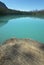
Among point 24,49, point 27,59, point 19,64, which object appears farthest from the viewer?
point 24,49

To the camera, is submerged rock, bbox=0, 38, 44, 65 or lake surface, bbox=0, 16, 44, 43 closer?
submerged rock, bbox=0, 38, 44, 65

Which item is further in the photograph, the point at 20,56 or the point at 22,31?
the point at 22,31

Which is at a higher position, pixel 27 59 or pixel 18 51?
pixel 18 51

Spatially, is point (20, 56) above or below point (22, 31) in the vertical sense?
below

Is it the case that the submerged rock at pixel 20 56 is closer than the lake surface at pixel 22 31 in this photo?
Yes

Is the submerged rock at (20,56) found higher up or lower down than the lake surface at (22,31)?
lower down

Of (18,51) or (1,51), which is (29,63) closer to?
(18,51)

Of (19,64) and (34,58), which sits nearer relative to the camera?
(19,64)

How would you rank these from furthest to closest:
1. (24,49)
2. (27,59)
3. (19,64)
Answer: (24,49), (27,59), (19,64)

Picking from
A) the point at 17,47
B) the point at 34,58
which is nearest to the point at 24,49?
the point at 17,47

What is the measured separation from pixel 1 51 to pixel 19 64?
110cm

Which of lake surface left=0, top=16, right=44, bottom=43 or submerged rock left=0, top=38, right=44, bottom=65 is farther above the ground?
lake surface left=0, top=16, right=44, bottom=43

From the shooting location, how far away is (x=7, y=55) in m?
5.23

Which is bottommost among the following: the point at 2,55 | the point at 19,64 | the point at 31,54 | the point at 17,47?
the point at 19,64
